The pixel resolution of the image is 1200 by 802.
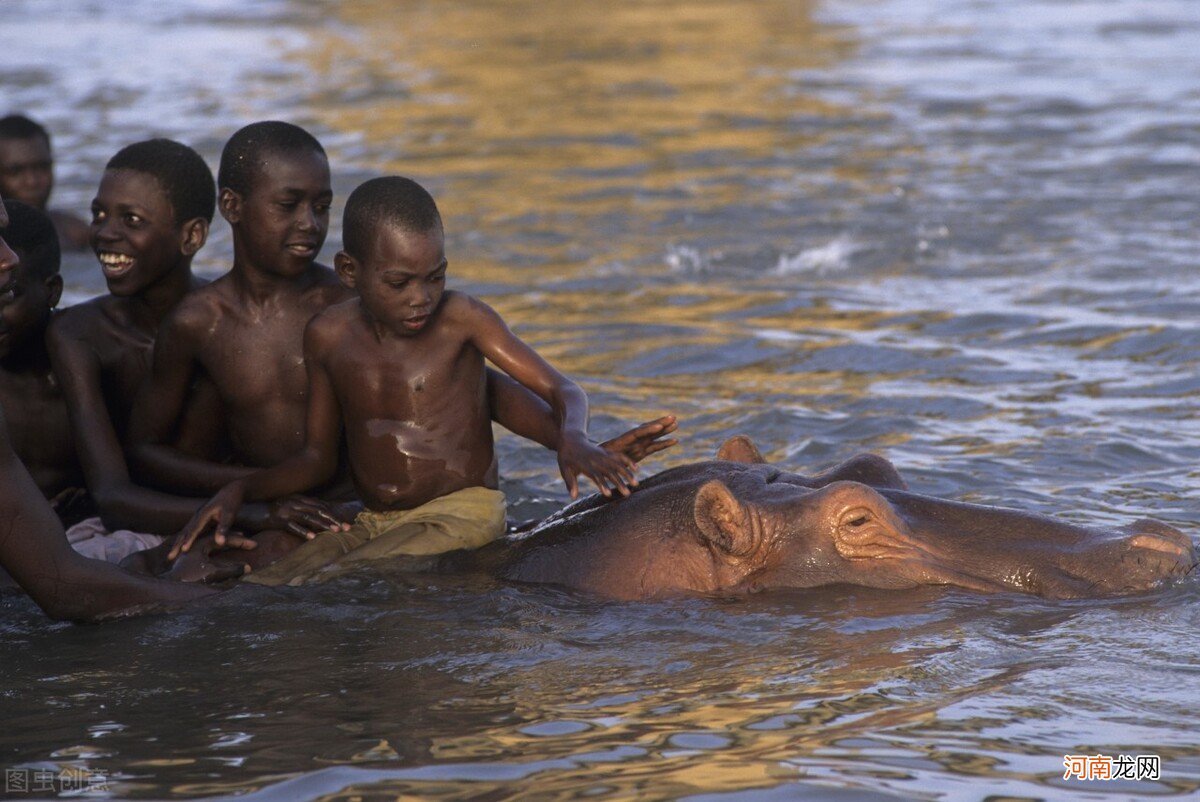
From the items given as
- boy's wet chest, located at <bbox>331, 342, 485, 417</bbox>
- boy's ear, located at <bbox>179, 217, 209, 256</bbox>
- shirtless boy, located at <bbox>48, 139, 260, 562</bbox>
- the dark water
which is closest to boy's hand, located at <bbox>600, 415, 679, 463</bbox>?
the dark water

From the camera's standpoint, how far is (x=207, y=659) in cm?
577

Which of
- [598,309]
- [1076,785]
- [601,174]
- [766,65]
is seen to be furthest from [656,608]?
[766,65]

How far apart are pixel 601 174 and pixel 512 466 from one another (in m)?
7.60

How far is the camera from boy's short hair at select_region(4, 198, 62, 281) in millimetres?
7043

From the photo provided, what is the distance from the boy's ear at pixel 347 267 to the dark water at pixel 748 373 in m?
1.04

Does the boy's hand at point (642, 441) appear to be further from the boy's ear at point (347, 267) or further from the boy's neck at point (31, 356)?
the boy's neck at point (31, 356)

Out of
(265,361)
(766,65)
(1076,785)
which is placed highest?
(766,65)

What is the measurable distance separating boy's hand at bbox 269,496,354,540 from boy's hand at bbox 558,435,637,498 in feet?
3.49

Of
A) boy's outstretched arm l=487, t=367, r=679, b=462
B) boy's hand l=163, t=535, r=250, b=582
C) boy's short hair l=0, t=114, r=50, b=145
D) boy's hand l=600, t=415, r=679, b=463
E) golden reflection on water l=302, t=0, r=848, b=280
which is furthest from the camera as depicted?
golden reflection on water l=302, t=0, r=848, b=280

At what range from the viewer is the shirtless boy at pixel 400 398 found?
6199mm

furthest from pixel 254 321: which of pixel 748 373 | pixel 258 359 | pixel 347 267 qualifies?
pixel 748 373

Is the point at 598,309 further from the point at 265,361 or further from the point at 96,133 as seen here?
the point at 96,133

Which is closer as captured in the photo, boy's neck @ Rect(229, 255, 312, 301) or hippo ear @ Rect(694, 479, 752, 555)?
hippo ear @ Rect(694, 479, 752, 555)

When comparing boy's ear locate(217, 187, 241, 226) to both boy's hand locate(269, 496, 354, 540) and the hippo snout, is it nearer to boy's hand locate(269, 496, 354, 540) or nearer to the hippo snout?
boy's hand locate(269, 496, 354, 540)
